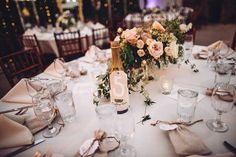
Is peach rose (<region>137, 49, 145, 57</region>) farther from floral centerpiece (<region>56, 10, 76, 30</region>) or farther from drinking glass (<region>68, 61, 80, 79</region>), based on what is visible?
floral centerpiece (<region>56, 10, 76, 30</region>)

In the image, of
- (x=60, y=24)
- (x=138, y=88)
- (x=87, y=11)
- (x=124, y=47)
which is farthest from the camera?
(x=87, y=11)

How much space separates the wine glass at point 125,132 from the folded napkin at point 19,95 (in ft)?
2.81

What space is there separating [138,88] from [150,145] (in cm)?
61

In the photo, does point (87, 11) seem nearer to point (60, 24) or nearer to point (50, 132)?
point (60, 24)

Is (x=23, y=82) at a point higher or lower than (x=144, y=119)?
higher

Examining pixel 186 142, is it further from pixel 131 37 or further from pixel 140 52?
pixel 131 37

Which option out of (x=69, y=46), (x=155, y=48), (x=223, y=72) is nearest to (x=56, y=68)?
(x=155, y=48)

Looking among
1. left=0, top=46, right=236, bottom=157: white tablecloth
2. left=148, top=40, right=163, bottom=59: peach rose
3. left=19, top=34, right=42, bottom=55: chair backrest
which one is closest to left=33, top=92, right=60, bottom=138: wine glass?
left=0, top=46, right=236, bottom=157: white tablecloth

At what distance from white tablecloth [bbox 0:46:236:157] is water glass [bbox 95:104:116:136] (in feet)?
0.35

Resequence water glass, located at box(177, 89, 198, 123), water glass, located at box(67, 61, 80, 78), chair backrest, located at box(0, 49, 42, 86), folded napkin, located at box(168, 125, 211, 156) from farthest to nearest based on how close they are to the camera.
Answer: chair backrest, located at box(0, 49, 42, 86), water glass, located at box(67, 61, 80, 78), water glass, located at box(177, 89, 198, 123), folded napkin, located at box(168, 125, 211, 156)

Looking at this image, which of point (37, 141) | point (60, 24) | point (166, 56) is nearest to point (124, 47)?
point (166, 56)

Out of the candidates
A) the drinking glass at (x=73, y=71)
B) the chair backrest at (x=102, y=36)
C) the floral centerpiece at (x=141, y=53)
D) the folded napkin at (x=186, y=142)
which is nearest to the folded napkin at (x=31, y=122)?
the floral centerpiece at (x=141, y=53)

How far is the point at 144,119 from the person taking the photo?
1189mm

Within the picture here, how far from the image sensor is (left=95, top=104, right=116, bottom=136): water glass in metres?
1.05
